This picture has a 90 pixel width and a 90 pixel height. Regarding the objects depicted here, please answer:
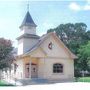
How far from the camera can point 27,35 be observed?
43125mm

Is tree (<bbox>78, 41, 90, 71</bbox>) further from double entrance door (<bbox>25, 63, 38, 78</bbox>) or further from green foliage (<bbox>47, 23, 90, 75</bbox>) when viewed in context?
double entrance door (<bbox>25, 63, 38, 78</bbox>)

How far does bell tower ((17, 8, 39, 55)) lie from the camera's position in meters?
43.1

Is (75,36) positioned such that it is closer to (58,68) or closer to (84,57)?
(84,57)

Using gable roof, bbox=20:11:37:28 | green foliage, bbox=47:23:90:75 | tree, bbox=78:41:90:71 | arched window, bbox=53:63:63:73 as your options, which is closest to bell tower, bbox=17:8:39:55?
gable roof, bbox=20:11:37:28

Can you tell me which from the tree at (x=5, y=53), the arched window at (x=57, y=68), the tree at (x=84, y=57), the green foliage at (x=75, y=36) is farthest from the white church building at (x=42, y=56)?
the green foliage at (x=75, y=36)

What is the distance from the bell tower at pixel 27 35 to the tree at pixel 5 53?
351 inches

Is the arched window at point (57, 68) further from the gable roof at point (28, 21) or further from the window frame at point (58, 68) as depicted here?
the gable roof at point (28, 21)

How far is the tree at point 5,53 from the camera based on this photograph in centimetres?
3304

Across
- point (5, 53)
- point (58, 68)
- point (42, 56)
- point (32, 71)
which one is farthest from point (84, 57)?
point (5, 53)

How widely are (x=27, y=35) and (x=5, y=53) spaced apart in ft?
33.2

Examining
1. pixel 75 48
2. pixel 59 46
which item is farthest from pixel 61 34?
pixel 59 46

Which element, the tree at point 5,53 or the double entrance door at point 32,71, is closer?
the tree at point 5,53

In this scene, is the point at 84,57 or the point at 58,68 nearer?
the point at 58,68

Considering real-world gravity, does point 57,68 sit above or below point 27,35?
below
